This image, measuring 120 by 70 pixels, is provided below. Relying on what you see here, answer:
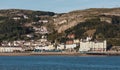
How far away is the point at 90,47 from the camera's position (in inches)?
7490

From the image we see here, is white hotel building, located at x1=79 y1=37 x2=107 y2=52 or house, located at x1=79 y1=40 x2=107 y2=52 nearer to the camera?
house, located at x1=79 y1=40 x2=107 y2=52

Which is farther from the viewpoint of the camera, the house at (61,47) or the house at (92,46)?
the house at (61,47)

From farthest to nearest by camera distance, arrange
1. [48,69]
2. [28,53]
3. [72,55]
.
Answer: [28,53] < [72,55] < [48,69]

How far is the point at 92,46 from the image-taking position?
18938 cm

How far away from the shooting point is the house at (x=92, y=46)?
7347 inches

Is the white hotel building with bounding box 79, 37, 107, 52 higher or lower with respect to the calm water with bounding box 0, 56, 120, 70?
lower

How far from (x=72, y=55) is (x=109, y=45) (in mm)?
15669

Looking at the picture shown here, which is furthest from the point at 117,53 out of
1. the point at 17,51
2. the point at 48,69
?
the point at 48,69

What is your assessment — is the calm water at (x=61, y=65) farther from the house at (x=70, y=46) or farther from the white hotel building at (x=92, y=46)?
the house at (x=70, y=46)

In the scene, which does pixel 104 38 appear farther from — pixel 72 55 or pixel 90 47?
pixel 72 55

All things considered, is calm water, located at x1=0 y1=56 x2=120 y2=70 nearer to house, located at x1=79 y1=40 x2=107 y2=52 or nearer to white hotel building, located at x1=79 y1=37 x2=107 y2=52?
house, located at x1=79 y1=40 x2=107 y2=52

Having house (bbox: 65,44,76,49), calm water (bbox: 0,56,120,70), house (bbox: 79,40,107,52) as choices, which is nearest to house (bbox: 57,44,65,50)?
house (bbox: 65,44,76,49)

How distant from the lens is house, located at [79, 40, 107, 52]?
612 feet

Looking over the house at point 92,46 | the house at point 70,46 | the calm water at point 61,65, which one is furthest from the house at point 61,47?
the calm water at point 61,65
